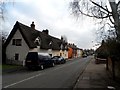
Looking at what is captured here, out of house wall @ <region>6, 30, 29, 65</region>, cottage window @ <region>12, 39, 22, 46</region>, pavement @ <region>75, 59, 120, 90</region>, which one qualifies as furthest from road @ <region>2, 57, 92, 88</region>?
cottage window @ <region>12, 39, 22, 46</region>

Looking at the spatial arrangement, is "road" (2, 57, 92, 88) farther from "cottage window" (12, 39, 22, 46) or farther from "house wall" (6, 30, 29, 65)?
"cottage window" (12, 39, 22, 46)

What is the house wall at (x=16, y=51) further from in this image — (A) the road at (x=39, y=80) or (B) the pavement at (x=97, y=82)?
(B) the pavement at (x=97, y=82)

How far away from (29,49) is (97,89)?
28.2 meters

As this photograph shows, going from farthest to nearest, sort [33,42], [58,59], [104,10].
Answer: [58,59], [33,42], [104,10]

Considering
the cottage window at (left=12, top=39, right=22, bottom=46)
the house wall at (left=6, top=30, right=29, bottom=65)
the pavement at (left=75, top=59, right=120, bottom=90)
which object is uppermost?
the cottage window at (left=12, top=39, right=22, bottom=46)

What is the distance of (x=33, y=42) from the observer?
4341 cm

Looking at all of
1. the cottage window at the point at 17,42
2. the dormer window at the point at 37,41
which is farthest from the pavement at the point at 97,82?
the dormer window at the point at 37,41

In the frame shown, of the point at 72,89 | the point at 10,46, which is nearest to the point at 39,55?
the point at 10,46

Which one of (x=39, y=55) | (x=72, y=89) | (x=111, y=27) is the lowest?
(x=72, y=89)

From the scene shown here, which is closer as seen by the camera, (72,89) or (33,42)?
(72,89)

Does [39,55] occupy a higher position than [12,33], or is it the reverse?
[12,33]

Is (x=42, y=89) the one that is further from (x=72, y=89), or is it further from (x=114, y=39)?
(x=114, y=39)

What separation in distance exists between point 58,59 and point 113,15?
31.5m

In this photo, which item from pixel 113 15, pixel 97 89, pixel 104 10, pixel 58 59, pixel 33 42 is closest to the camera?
pixel 97 89
